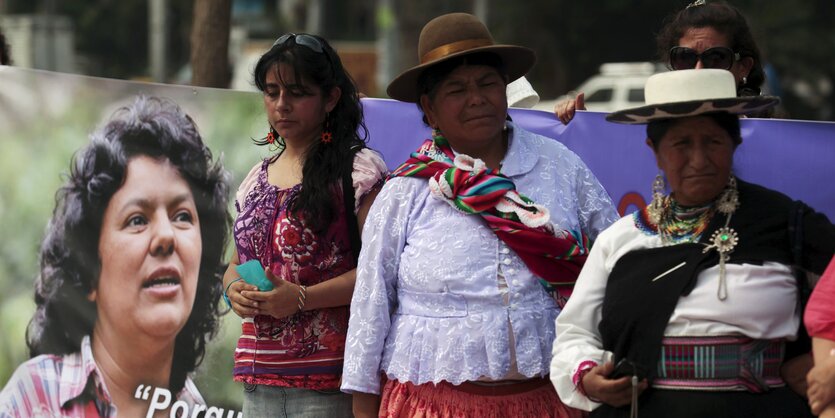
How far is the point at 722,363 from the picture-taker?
3.08 metres

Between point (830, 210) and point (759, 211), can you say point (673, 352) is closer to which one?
point (759, 211)

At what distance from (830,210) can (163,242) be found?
291 cm

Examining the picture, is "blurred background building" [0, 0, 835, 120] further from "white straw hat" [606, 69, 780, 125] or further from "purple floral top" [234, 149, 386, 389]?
"white straw hat" [606, 69, 780, 125]

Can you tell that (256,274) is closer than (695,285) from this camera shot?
No

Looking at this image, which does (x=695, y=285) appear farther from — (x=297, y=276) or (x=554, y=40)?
(x=554, y=40)

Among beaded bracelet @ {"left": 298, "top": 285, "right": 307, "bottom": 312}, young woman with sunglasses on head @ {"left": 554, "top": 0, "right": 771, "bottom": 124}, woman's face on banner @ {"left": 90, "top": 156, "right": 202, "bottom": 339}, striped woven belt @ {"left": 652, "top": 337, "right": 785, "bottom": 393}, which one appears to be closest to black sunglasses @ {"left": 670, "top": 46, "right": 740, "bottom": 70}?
young woman with sunglasses on head @ {"left": 554, "top": 0, "right": 771, "bottom": 124}

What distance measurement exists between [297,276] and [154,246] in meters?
1.68

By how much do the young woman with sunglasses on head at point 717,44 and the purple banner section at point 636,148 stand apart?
0.69 ft

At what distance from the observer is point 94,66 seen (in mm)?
36094

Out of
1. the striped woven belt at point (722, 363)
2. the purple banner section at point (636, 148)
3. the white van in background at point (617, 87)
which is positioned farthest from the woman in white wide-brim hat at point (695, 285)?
the white van in background at point (617, 87)

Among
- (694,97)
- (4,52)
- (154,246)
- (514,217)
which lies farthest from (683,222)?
(4,52)

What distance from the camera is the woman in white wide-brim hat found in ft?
10.1

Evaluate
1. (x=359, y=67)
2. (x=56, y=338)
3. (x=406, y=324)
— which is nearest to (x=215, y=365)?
(x=56, y=338)

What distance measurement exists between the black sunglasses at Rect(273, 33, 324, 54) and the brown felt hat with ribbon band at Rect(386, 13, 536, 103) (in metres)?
0.34
